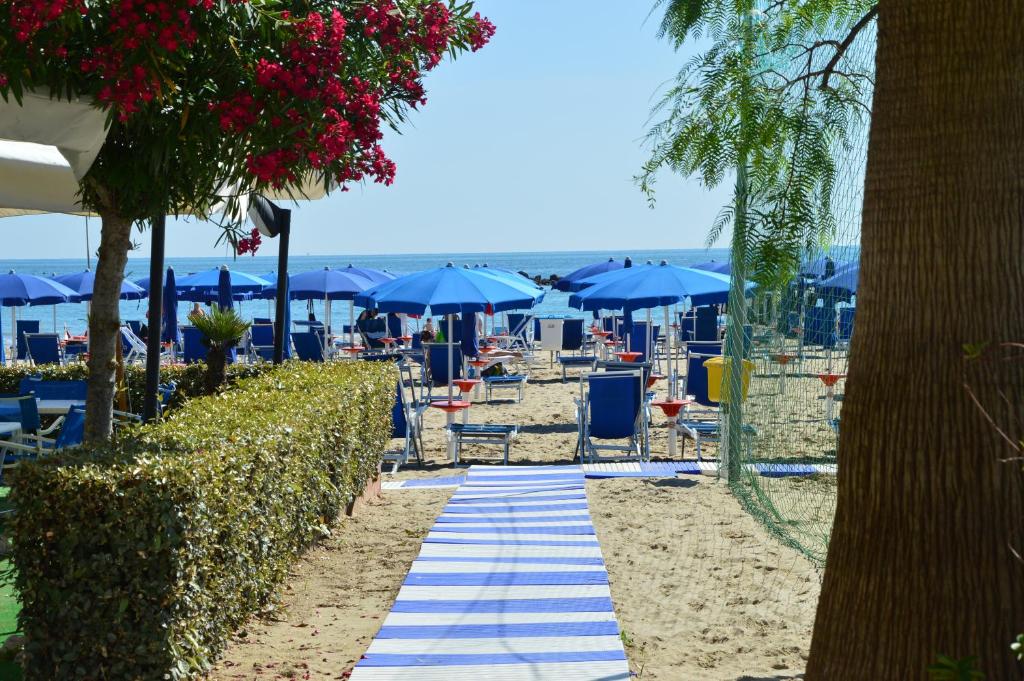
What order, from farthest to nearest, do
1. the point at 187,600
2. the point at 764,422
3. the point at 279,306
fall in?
the point at 279,306 → the point at 764,422 → the point at 187,600

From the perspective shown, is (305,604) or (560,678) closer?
(560,678)

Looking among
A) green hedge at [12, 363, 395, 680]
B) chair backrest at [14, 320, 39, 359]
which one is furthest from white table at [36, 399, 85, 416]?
chair backrest at [14, 320, 39, 359]

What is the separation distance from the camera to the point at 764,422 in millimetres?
5656

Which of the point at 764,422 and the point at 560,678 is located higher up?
the point at 764,422

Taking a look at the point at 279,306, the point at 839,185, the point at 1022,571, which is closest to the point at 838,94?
the point at 839,185

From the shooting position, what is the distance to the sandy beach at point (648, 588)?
4.45 metres

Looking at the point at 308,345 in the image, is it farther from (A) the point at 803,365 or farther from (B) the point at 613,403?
(A) the point at 803,365

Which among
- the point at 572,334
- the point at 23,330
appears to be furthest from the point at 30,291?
the point at 572,334

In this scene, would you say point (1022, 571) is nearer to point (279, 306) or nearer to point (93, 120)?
point (93, 120)

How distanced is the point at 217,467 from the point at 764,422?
2.88 meters

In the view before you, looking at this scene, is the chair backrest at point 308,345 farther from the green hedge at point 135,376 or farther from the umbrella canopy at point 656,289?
the green hedge at point 135,376

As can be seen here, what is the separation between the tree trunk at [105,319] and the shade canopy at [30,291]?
13506 millimetres

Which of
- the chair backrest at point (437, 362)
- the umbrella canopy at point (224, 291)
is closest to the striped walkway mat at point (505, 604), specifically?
the chair backrest at point (437, 362)

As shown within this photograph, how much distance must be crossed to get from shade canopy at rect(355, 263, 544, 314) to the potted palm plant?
2.95 m
